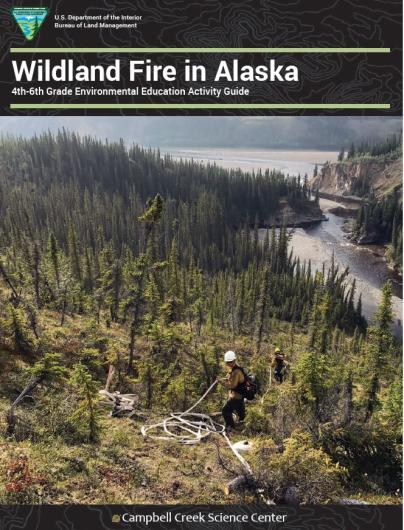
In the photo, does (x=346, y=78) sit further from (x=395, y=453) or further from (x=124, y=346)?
(x=124, y=346)

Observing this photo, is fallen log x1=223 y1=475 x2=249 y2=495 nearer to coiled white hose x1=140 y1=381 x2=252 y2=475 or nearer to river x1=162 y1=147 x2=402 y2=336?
coiled white hose x1=140 y1=381 x2=252 y2=475

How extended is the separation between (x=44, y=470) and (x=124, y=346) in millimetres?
17519

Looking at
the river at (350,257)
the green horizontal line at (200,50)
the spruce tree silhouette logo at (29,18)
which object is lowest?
the river at (350,257)

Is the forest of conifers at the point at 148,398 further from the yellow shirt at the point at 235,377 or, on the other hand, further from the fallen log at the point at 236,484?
the yellow shirt at the point at 235,377

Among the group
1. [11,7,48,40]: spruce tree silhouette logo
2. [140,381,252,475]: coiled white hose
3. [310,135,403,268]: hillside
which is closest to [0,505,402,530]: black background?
[140,381,252,475]: coiled white hose

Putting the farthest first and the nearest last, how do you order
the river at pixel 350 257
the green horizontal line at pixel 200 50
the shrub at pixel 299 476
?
1. the river at pixel 350 257
2. the green horizontal line at pixel 200 50
3. the shrub at pixel 299 476

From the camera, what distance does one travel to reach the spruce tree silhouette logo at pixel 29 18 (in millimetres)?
11500

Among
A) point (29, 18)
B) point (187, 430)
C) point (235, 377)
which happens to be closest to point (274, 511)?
point (235, 377)

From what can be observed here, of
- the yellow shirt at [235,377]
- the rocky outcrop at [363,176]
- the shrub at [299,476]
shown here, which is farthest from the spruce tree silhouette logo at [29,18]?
the rocky outcrop at [363,176]

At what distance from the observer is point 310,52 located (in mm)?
12102

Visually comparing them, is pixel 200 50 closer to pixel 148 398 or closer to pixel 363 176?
pixel 148 398

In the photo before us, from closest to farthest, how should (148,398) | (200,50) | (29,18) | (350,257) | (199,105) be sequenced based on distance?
(29,18)
(200,50)
(199,105)
(148,398)
(350,257)

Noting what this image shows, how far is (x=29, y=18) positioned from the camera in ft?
37.9

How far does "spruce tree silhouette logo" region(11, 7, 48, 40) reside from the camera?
37.7 feet
